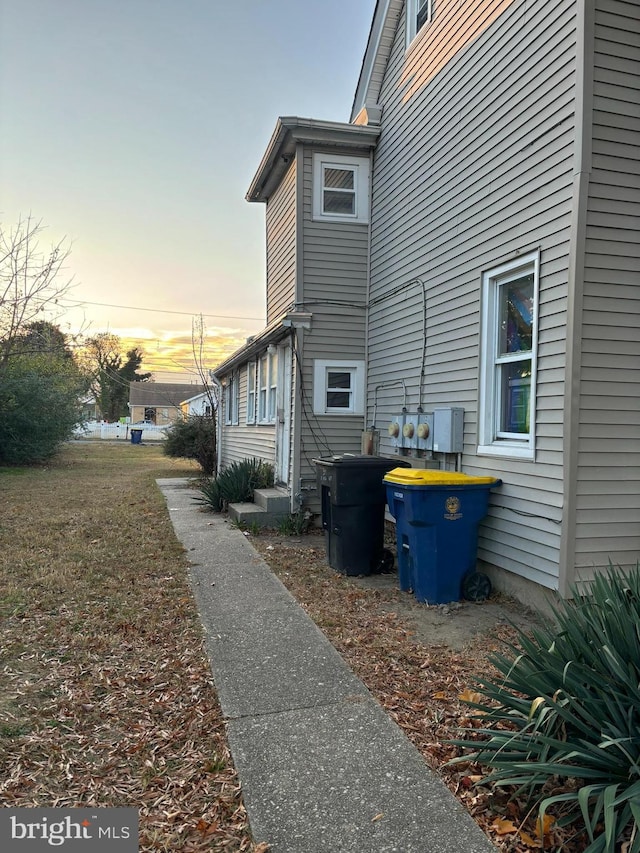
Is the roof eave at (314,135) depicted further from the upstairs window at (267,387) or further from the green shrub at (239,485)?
the green shrub at (239,485)

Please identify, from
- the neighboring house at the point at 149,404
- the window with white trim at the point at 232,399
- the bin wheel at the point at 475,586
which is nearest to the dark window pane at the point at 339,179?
the window with white trim at the point at 232,399

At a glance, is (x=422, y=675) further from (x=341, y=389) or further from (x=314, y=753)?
(x=341, y=389)

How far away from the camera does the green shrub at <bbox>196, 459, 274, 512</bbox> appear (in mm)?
10281

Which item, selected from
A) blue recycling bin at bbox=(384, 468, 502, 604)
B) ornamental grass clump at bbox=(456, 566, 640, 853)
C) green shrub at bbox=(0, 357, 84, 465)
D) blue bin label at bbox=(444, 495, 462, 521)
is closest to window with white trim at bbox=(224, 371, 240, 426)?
green shrub at bbox=(0, 357, 84, 465)

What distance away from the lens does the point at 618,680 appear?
2.56 meters

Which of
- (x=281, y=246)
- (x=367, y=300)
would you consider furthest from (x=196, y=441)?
(x=367, y=300)

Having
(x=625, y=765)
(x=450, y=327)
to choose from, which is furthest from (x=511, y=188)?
(x=625, y=765)

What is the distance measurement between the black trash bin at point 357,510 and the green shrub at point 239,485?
3803 mm

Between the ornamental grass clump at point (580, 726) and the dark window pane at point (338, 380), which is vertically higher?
the dark window pane at point (338, 380)

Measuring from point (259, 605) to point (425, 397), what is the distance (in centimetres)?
335

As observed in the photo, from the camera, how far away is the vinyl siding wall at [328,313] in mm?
9188

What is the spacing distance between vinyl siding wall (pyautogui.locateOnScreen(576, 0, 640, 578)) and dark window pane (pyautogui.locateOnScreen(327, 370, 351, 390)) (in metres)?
5.11

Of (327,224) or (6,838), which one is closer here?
(6,838)

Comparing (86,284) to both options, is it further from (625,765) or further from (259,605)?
(625,765)
